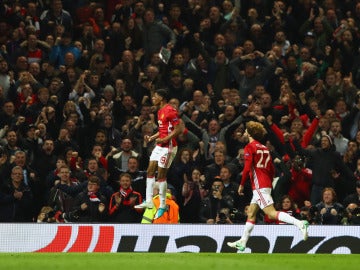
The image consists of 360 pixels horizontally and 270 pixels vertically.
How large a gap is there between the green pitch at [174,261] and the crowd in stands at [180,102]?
2488 millimetres

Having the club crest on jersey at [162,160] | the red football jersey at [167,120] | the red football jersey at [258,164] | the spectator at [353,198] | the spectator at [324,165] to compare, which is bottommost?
the spectator at [353,198]

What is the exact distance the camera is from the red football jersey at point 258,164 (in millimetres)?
17031

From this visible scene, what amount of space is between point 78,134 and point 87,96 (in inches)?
37.2

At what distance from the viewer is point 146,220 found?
64.3 feet

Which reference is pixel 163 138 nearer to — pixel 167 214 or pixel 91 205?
pixel 167 214

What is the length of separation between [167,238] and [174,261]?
269 centimetres

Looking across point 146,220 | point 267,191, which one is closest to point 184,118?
point 146,220

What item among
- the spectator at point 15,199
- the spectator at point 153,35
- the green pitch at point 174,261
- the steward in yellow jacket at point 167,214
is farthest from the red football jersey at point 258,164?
the spectator at point 153,35

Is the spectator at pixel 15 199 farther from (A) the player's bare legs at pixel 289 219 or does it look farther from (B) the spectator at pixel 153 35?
(B) the spectator at pixel 153 35

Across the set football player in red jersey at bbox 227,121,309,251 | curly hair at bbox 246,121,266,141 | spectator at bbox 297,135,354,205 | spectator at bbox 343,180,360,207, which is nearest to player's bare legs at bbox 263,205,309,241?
football player in red jersey at bbox 227,121,309,251

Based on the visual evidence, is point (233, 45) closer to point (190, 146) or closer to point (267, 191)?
point (190, 146)

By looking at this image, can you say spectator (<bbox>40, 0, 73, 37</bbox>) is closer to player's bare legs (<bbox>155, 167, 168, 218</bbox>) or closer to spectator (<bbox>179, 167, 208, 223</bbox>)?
spectator (<bbox>179, 167, 208, 223</bbox>)

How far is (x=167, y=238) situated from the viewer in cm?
1897

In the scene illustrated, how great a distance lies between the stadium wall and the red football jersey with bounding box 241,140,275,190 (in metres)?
1.98
